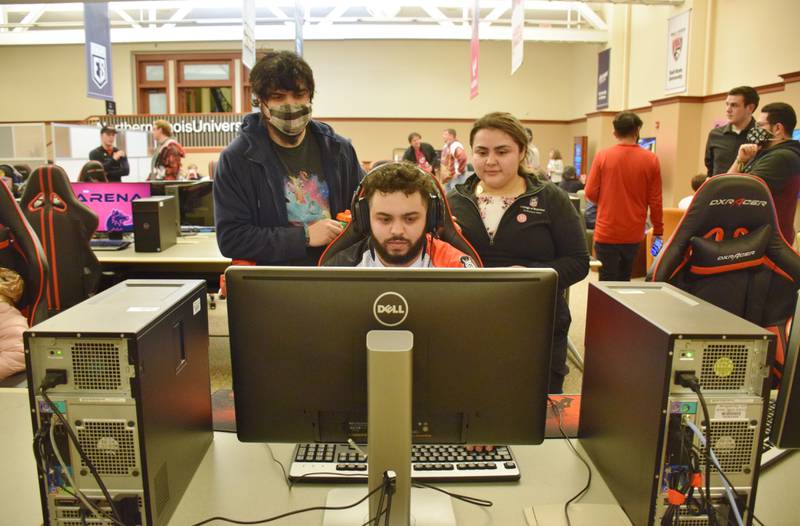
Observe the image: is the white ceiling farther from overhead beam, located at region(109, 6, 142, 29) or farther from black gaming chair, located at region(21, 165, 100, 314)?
black gaming chair, located at region(21, 165, 100, 314)

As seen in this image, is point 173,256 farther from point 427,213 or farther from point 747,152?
point 747,152

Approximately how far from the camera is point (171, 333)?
3.90 feet

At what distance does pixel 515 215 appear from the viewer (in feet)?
7.12

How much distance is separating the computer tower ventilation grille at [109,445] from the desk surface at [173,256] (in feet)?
7.75

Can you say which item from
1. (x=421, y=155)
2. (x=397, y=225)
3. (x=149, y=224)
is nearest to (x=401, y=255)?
(x=397, y=225)

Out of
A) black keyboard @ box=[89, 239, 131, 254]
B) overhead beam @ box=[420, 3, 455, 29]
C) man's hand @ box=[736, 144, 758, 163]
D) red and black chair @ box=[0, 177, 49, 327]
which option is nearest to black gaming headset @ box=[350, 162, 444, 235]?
red and black chair @ box=[0, 177, 49, 327]

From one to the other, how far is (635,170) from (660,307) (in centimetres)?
330

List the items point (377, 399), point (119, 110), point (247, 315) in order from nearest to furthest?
point (377, 399), point (247, 315), point (119, 110)

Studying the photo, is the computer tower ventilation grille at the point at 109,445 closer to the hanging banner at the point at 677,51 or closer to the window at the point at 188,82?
the hanging banner at the point at 677,51

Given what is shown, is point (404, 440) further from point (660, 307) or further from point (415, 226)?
point (415, 226)

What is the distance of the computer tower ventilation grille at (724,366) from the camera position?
1046 mm

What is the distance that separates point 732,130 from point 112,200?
14.6ft

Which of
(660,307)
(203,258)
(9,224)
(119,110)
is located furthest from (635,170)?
(119,110)

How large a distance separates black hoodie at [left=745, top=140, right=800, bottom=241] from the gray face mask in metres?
2.71
